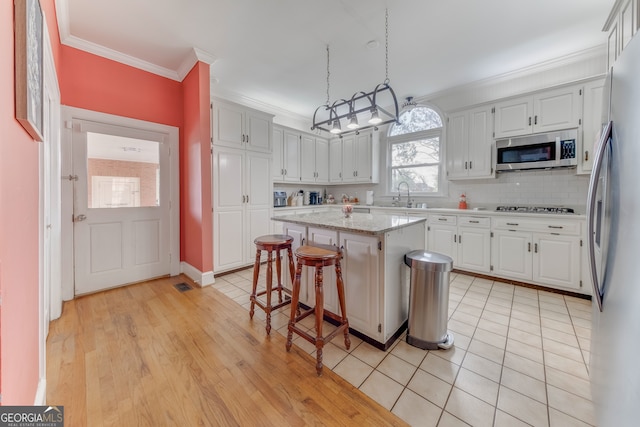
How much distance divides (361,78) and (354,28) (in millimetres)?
1139

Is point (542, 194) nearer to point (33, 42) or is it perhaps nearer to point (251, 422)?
point (251, 422)

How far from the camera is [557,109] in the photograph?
120 inches

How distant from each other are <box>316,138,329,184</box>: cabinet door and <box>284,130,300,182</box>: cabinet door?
576 millimetres

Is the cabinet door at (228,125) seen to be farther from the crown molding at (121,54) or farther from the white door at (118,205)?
the white door at (118,205)

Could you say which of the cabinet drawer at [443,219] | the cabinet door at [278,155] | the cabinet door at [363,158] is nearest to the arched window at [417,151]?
the cabinet door at [363,158]

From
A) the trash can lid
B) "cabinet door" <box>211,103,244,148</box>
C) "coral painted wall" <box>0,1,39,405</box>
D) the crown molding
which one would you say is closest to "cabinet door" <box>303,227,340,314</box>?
the trash can lid

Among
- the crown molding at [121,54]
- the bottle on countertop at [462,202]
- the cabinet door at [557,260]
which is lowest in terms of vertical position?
the cabinet door at [557,260]

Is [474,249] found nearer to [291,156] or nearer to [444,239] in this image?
[444,239]

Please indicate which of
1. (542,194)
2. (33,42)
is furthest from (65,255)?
(542,194)

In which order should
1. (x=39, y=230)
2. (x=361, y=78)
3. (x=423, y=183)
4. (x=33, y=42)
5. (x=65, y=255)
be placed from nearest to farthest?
(x=33, y=42), (x=39, y=230), (x=65, y=255), (x=361, y=78), (x=423, y=183)

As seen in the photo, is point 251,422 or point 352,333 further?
point 352,333

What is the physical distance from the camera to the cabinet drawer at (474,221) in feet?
11.0

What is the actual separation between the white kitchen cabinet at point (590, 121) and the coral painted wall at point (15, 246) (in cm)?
465

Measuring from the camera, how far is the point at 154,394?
1.50m
